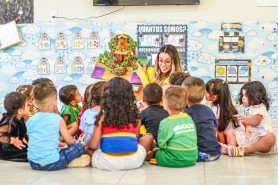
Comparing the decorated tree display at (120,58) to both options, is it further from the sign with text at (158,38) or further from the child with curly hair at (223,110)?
the sign with text at (158,38)

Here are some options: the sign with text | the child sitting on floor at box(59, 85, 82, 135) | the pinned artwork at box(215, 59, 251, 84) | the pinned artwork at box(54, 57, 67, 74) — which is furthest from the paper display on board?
the pinned artwork at box(215, 59, 251, 84)

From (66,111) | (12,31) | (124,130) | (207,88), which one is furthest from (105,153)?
(12,31)

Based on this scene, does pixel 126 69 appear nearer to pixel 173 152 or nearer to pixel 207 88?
pixel 207 88

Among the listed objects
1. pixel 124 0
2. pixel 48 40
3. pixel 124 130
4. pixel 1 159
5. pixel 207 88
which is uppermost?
pixel 124 0

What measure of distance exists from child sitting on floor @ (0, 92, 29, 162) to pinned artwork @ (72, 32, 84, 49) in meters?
2.46

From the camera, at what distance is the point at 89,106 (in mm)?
3367

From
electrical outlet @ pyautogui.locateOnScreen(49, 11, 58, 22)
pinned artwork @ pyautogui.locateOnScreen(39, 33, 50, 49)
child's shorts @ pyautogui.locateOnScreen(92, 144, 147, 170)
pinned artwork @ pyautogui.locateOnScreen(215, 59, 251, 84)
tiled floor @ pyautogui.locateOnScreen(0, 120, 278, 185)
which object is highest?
electrical outlet @ pyautogui.locateOnScreen(49, 11, 58, 22)

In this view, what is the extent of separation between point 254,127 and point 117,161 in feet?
4.33

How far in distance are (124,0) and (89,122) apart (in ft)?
9.47

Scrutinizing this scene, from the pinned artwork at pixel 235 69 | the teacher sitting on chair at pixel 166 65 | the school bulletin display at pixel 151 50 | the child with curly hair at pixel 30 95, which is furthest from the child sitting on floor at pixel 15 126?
the pinned artwork at pixel 235 69

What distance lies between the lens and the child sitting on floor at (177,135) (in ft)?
10.0

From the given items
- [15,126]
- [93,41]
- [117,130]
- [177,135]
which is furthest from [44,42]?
[177,135]

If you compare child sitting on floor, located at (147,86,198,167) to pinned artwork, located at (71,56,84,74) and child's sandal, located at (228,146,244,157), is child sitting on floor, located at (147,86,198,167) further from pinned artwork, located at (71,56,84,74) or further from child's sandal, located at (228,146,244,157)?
pinned artwork, located at (71,56,84,74)

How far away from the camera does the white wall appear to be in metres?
5.63
